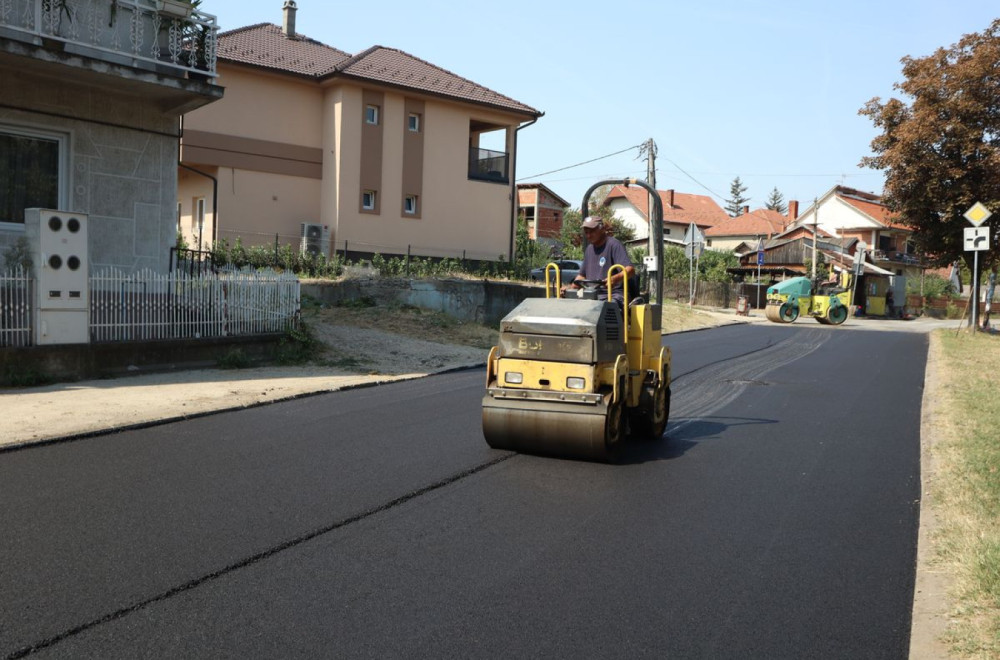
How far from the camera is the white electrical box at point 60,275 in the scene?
36.1 feet

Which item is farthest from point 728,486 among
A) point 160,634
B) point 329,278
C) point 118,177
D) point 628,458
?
point 329,278

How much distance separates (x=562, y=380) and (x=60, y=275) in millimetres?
7043

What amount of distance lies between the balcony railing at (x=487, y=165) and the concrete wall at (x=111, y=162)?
15.5 metres

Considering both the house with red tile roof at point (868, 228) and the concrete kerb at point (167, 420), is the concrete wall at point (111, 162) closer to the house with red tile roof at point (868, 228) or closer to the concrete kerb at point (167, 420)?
the concrete kerb at point (167, 420)

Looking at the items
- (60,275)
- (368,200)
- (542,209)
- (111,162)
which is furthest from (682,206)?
(60,275)

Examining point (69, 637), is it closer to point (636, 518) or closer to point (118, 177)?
point (636, 518)

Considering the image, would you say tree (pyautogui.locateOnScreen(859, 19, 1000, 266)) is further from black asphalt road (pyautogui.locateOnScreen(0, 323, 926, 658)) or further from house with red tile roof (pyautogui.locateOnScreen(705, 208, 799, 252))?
house with red tile roof (pyautogui.locateOnScreen(705, 208, 799, 252))

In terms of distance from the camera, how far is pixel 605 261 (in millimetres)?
8523

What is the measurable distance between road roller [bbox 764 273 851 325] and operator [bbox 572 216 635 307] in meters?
26.2

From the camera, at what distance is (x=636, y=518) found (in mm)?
6172

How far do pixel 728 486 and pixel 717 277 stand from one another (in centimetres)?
4543

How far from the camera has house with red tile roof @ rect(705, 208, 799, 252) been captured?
73250 mm

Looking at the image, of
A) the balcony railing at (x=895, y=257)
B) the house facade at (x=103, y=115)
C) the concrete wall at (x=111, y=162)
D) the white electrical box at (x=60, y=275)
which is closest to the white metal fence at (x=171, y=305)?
the white electrical box at (x=60, y=275)

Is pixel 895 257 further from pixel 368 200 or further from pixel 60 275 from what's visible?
pixel 60 275
